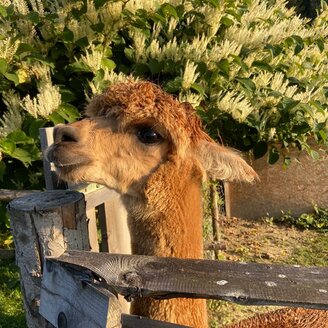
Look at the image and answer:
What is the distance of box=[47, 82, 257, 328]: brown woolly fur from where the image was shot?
2.05m

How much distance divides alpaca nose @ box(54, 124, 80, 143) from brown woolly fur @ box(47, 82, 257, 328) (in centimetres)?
4

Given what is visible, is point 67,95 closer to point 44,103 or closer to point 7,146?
point 44,103

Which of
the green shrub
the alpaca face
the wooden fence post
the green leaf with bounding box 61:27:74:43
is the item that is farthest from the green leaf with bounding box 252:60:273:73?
the wooden fence post

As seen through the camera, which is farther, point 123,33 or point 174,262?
point 123,33

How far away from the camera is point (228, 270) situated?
139 centimetres

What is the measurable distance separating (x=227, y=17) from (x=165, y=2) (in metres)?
0.68

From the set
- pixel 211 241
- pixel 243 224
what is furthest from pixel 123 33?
pixel 243 224

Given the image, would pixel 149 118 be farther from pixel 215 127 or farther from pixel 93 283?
pixel 215 127

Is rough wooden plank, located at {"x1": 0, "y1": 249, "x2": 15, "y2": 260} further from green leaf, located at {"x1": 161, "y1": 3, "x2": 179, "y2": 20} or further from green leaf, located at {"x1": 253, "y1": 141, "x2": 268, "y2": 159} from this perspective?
green leaf, located at {"x1": 161, "y1": 3, "x2": 179, "y2": 20}

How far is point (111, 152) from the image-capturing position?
2072mm

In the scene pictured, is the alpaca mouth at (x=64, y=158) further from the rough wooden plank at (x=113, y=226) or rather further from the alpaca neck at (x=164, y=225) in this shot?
the rough wooden plank at (x=113, y=226)

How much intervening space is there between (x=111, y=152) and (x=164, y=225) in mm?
385

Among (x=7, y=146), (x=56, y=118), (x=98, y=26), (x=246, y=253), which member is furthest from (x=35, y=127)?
(x=246, y=253)

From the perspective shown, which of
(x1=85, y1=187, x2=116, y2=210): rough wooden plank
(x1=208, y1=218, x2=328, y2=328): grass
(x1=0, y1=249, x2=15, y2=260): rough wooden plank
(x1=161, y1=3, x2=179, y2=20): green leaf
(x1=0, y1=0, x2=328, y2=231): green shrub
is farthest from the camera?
(x1=208, y1=218, x2=328, y2=328): grass
